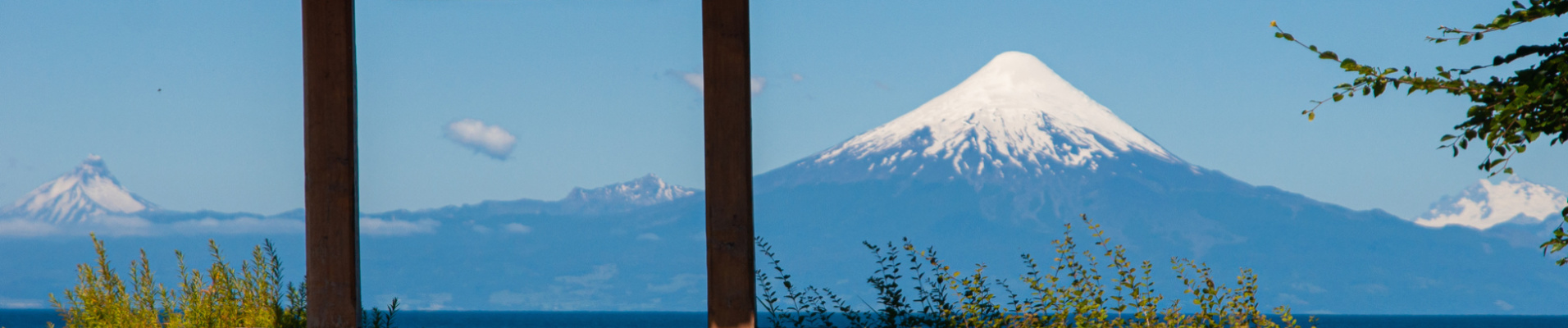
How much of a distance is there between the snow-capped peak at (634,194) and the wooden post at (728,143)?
80.9 meters

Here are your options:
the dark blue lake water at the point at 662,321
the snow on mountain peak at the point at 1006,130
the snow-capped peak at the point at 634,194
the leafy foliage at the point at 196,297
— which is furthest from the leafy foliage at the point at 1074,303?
the snow-capped peak at the point at 634,194

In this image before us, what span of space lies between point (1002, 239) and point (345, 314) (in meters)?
86.7

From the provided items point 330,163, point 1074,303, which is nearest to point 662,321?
point 1074,303

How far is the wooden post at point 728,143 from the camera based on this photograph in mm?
2748

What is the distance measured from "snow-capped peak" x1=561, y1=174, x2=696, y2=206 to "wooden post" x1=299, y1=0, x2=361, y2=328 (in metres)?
80.5

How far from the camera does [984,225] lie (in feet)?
288

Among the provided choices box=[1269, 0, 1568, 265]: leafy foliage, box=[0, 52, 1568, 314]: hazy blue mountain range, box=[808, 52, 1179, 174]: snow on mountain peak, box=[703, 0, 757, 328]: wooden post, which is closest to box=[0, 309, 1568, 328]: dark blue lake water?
box=[0, 52, 1568, 314]: hazy blue mountain range

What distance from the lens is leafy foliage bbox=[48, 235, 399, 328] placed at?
3.70 m

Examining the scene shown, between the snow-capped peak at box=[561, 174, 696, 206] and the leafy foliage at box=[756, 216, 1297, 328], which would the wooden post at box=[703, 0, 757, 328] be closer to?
the leafy foliage at box=[756, 216, 1297, 328]

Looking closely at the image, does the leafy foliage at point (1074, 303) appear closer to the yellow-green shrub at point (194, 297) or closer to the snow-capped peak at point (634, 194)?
the yellow-green shrub at point (194, 297)

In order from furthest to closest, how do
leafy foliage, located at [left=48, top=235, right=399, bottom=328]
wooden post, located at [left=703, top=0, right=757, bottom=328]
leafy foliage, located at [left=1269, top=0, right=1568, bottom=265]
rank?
leafy foliage, located at [left=48, top=235, right=399, bottom=328] → wooden post, located at [left=703, top=0, right=757, bottom=328] → leafy foliage, located at [left=1269, top=0, right=1568, bottom=265]

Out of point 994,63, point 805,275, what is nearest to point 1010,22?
point 994,63

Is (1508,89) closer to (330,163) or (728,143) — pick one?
(728,143)

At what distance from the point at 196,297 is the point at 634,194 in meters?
85.2
